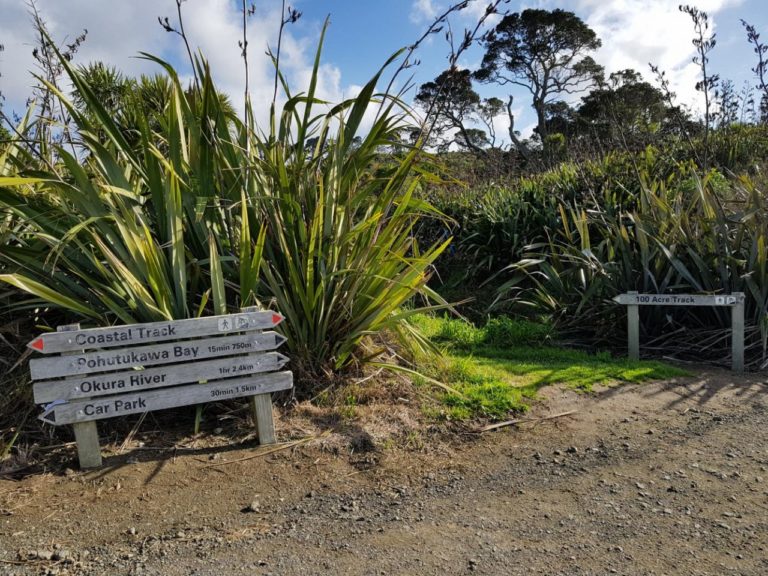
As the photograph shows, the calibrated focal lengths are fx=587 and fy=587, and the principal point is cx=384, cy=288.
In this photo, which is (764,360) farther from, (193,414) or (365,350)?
(193,414)

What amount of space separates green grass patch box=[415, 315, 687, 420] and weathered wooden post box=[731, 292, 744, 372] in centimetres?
53

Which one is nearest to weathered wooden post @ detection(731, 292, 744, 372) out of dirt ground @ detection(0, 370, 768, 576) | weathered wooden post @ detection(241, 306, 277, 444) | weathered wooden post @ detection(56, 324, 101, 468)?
dirt ground @ detection(0, 370, 768, 576)

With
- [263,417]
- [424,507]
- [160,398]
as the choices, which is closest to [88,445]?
[160,398]

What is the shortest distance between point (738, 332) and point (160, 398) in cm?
447

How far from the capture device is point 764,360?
495 cm

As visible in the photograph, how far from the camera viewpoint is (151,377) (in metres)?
3.04

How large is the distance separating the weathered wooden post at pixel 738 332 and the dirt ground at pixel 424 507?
4.61ft

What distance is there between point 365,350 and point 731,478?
2.23 metres

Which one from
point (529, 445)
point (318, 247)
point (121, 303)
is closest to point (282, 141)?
point (318, 247)

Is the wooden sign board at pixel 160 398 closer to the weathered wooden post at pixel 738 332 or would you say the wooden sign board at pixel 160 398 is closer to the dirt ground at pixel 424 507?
the dirt ground at pixel 424 507

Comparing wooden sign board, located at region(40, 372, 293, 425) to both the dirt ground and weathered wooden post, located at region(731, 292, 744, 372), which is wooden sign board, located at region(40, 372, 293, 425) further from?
weathered wooden post, located at region(731, 292, 744, 372)

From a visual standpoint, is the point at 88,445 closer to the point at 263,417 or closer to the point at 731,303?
the point at 263,417

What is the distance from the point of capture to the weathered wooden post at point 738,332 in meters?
4.84

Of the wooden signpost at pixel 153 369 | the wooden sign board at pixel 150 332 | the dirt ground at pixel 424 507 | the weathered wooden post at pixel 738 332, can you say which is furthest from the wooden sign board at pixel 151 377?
the weathered wooden post at pixel 738 332
